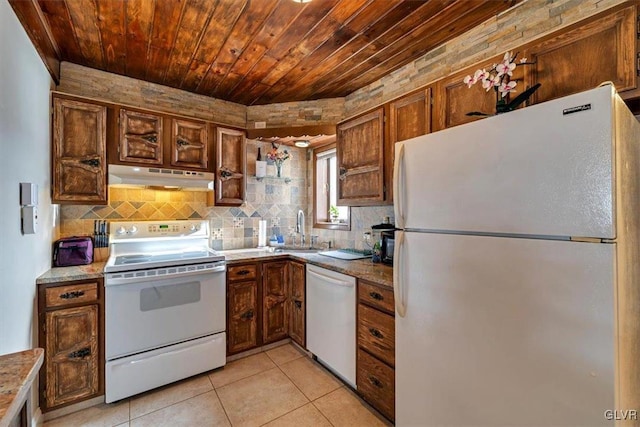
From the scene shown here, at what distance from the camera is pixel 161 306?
2.10m

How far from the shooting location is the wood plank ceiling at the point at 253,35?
1.65 metres

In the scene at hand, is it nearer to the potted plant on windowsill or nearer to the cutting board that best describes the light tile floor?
the cutting board

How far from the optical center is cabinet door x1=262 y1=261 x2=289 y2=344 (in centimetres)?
267

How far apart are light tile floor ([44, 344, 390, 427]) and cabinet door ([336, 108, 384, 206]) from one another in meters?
1.51

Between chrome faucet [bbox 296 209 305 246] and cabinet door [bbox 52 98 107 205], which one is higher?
cabinet door [bbox 52 98 107 205]

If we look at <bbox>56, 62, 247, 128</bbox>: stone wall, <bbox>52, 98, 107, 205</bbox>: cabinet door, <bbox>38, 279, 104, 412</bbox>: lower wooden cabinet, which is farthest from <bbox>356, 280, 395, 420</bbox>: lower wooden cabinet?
<bbox>56, 62, 247, 128</bbox>: stone wall

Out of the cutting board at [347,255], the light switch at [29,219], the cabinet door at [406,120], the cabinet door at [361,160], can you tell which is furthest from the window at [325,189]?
the light switch at [29,219]

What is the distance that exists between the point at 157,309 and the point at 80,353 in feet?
1.65

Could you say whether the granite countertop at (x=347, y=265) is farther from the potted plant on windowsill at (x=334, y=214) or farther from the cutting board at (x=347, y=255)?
the potted plant on windowsill at (x=334, y=214)

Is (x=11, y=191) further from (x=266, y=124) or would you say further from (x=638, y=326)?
(x=638, y=326)

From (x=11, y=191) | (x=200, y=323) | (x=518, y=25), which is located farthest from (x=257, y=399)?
(x=518, y=25)

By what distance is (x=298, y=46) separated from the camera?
2047mm

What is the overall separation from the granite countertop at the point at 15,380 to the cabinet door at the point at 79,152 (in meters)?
1.64

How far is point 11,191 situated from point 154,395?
5.41 ft
